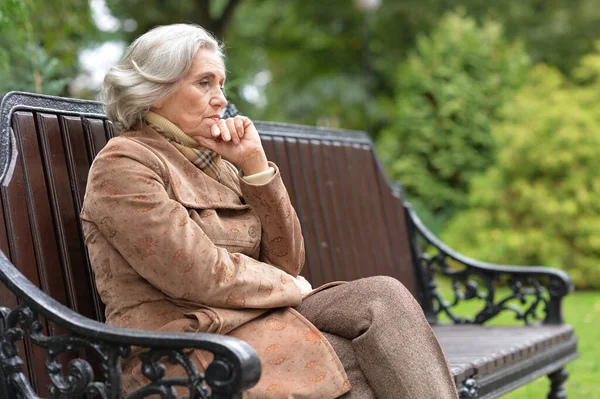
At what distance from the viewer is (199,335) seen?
2.13 meters

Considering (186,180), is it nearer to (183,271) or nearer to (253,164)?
(253,164)

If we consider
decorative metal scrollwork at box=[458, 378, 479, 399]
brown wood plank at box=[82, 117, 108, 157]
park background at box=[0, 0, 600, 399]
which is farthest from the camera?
park background at box=[0, 0, 600, 399]

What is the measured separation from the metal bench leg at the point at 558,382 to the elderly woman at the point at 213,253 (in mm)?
2506

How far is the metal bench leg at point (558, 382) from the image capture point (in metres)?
5.05

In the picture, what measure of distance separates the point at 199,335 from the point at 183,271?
1.30 feet

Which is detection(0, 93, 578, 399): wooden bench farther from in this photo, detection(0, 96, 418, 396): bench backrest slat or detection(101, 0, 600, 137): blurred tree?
detection(101, 0, 600, 137): blurred tree

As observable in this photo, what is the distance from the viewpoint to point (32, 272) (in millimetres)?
2768

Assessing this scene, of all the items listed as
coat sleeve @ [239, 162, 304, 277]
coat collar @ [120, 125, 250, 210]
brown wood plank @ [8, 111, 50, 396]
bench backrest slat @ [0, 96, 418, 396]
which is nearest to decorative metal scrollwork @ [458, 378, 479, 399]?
coat sleeve @ [239, 162, 304, 277]

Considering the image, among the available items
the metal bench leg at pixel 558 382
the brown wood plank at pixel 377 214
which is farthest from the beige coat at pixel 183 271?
the metal bench leg at pixel 558 382

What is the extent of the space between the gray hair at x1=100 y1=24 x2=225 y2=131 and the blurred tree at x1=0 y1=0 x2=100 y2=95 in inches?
62.3

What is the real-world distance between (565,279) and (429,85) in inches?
420

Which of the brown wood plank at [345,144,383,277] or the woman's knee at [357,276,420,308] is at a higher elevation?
the brown wood plank at [345,144,383,277]

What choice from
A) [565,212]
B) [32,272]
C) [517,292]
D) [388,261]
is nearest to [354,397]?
[32,272]

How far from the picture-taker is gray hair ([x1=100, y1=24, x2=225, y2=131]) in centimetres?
281
